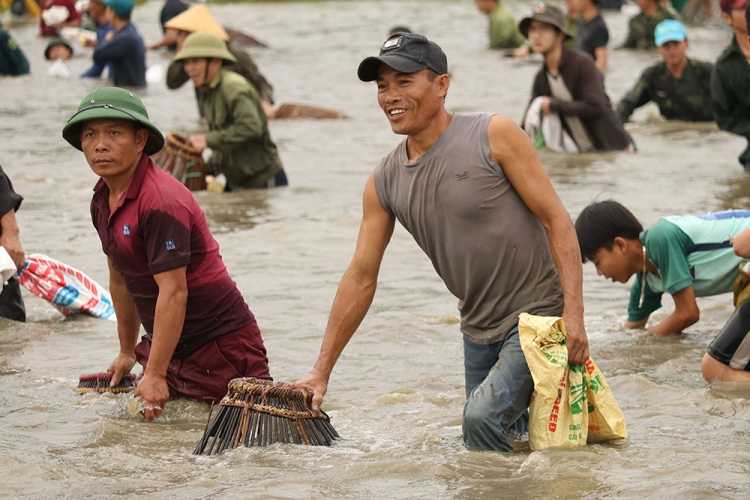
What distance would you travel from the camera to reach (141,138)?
4.77m

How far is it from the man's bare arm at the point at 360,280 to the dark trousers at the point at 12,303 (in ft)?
9.01

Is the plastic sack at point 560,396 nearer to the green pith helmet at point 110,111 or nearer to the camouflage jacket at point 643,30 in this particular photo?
the green pith helmet at point 110,111

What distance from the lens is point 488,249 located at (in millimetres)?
4266

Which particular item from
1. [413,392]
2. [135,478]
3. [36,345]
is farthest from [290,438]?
[36,345]

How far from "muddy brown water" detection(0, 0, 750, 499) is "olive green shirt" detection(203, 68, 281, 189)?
0.37 metres

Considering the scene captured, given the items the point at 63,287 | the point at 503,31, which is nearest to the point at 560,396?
the point at 63,287

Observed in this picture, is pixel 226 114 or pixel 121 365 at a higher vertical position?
pixel 226 114

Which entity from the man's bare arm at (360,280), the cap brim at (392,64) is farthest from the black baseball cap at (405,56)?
the man's bare arm at (360,280)

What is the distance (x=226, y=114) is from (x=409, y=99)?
5.57 m

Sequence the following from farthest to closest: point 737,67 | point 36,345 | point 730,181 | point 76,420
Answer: point 730,181, point 737,67, point 36,345, point 76,420

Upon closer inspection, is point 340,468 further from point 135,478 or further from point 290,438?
point 135,478

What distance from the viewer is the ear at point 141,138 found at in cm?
475

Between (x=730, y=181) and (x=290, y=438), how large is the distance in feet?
23.7

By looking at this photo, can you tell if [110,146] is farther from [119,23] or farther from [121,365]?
[119,23]
